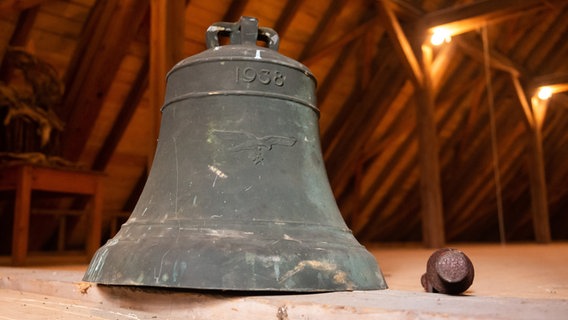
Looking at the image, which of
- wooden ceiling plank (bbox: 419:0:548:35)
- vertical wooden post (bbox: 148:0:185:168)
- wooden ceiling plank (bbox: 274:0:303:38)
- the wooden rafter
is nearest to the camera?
vertical wooden post (bbox: 148:0:185:168)

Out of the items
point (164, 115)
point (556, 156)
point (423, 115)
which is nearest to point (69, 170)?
point (164, 115)

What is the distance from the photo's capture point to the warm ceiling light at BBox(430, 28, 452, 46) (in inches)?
213

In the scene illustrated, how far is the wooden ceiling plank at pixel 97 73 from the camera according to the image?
3.95m

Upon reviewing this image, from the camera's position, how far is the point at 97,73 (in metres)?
4.02

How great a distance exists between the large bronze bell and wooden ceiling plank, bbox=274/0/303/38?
11.5ft

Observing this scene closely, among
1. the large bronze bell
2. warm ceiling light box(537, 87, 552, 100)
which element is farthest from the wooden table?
warm ceiling light box(537, 87, 552, 100)

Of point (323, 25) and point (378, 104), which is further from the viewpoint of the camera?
point (378, 104)

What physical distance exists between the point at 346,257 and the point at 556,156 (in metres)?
9.56

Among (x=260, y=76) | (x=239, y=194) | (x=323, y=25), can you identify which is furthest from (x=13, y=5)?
(x=323, y=25)

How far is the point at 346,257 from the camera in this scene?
127 centimetres

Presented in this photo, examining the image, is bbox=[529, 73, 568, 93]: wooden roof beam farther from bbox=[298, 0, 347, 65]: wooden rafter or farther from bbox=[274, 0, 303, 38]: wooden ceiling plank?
bbox=[274, 0, 303, 38]: wooden ceiling plank

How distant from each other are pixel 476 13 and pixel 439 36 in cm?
42

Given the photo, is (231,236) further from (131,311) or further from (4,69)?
(4,69)

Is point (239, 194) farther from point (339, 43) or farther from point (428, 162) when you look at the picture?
point (428, 162)
